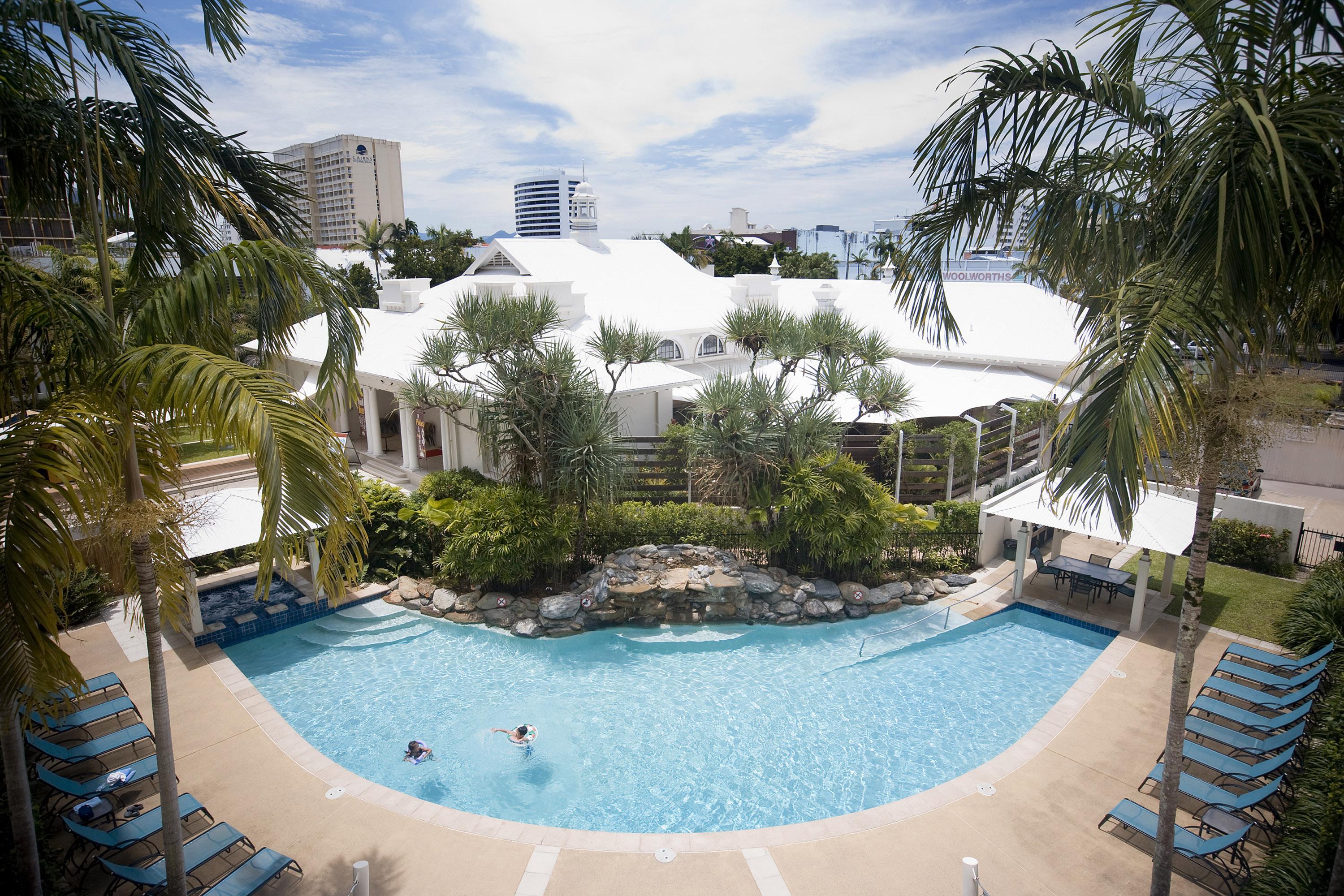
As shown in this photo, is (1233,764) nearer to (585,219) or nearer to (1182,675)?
(1182,675)

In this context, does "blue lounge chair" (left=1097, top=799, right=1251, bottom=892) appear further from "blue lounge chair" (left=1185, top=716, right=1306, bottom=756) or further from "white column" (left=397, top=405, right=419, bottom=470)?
"white column" (left=397, top=405, right=419, bottom=470)

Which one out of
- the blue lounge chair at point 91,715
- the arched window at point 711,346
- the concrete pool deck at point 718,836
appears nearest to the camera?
the concrete pool deck at point 718,836

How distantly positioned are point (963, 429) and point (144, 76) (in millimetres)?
17524

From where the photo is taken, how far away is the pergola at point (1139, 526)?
1327 centimetres

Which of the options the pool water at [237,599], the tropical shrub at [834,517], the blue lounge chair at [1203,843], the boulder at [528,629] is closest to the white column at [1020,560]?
the tropical shrub at [834,517]

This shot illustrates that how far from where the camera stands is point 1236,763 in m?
9.01

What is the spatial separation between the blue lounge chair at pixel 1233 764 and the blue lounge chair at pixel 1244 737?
14 cm

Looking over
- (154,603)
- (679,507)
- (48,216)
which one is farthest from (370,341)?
(154,603)

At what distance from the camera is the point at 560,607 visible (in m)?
14.2

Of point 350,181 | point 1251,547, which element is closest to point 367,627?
point 1251,547

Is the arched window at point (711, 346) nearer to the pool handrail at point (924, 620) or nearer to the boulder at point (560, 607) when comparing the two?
the boulder at point (560, 607)

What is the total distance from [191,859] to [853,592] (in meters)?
11.6

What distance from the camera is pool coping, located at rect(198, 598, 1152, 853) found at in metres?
8.35

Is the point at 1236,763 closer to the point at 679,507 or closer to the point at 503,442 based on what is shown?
the point at 679,507
